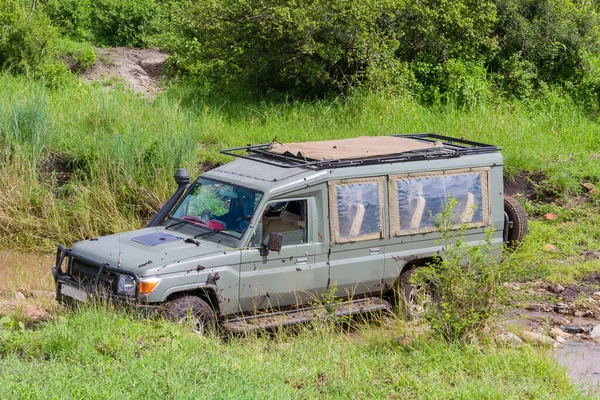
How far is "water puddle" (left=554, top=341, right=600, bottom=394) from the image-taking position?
6.86m

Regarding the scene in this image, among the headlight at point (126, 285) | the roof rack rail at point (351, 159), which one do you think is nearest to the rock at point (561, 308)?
the roof rack rail at point (351, 159)

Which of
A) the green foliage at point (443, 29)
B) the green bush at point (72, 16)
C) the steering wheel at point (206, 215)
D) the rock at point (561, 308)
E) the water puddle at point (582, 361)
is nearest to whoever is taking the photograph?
the water puddle at point (582, 361)

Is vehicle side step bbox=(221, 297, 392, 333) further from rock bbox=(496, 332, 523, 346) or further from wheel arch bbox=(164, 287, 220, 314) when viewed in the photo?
rock bbox=(496, 332, 523, 346)

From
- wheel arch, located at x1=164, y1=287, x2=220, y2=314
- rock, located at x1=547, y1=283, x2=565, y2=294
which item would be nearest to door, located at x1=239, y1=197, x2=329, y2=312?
wheel arch, located at x1=164, y1=287, x2=220, y2=314

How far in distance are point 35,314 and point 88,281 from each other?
3.07ft

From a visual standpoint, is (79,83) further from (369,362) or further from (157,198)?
(369,362)

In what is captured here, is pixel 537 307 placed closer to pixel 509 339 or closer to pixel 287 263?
pixel 509 339

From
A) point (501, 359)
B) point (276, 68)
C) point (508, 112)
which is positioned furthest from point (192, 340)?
point (508, 112)

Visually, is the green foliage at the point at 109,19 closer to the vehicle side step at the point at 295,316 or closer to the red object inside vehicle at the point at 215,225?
the red object inside vehicle at the point at 215,225

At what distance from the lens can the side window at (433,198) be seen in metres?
9.03

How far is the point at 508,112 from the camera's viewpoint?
1805 cm

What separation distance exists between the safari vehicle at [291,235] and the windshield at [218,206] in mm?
13

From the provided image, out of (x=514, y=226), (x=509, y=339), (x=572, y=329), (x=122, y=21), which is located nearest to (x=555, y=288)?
(x=514, y=226)

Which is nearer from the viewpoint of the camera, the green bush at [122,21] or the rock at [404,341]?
the rock at [404,341]
